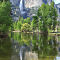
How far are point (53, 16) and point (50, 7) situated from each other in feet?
15.9

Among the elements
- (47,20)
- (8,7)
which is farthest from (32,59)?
(47,20)

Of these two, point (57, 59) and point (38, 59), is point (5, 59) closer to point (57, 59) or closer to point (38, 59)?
point (38, 59)

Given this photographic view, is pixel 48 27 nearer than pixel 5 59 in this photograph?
No

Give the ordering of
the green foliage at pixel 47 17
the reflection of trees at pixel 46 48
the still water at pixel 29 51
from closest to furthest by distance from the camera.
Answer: the still water at pixel 29 51 < the reflection of trees at pixel 46 48 < the green foliage at pixel 47 17

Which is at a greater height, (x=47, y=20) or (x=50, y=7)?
(x=50, y=7)

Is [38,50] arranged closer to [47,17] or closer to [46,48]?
[46,48]

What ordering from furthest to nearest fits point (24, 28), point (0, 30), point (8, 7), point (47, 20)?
1. point (24, 28)
2. point (47, 20)
3. point (8, 7)
4. point (0, 30)

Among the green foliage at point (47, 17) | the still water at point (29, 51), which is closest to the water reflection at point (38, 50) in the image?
the still water at point (29, 51)

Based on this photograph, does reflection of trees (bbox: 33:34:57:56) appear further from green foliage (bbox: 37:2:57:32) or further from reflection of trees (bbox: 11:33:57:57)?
green foliage (bbox: 37:2:57:32)

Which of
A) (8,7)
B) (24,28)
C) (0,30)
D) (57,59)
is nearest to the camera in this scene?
(57,59)

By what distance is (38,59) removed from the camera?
1241cm

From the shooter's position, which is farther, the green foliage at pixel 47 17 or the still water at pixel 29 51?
the green foliage at pixel 47 17

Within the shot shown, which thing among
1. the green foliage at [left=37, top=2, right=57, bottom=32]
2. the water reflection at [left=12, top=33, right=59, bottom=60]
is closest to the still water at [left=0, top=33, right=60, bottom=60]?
the water reflection at [left=12, top=33, right=59, bottom=60]

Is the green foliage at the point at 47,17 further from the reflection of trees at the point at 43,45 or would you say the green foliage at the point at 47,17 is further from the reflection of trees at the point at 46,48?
the reflection of trees at the point at 46,48
